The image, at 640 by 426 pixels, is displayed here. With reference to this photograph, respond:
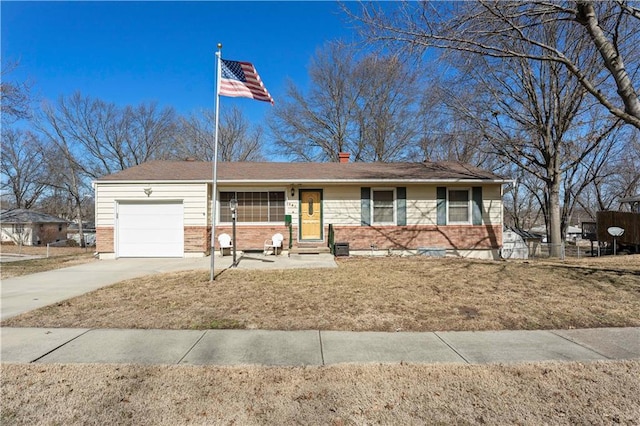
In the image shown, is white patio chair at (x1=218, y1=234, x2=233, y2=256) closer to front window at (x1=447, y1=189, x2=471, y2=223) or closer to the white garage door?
the white garage door

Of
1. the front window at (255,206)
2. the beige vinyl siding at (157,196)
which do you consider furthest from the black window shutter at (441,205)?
the beige vinyl siding at (157,196)

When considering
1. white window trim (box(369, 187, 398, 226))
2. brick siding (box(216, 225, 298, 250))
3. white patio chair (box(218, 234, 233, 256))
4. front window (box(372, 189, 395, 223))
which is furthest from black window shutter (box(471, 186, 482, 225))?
white patio chair (box(218, 234, 233, 256))

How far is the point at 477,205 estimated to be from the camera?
42.9ft

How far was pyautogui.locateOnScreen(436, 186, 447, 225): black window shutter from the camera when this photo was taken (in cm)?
1306

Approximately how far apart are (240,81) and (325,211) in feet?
20.0

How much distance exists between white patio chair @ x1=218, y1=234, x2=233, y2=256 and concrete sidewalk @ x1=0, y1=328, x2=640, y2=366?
297 inches

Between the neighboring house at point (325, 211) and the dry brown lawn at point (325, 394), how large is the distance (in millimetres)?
9294

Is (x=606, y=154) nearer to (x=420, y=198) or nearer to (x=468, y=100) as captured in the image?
(x=468, y=100)

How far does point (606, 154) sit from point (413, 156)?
12.9m

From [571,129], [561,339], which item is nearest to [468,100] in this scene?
[571,129]

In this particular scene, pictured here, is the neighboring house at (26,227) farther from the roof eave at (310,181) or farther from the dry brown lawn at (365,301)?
the dry brown lawn at (365,301)

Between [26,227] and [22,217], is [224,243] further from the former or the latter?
[26,227]

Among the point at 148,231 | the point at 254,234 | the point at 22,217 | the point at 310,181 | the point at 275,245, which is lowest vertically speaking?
the point at 275,245

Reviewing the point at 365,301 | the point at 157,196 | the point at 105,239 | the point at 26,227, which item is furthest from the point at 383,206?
the point at 26,227
